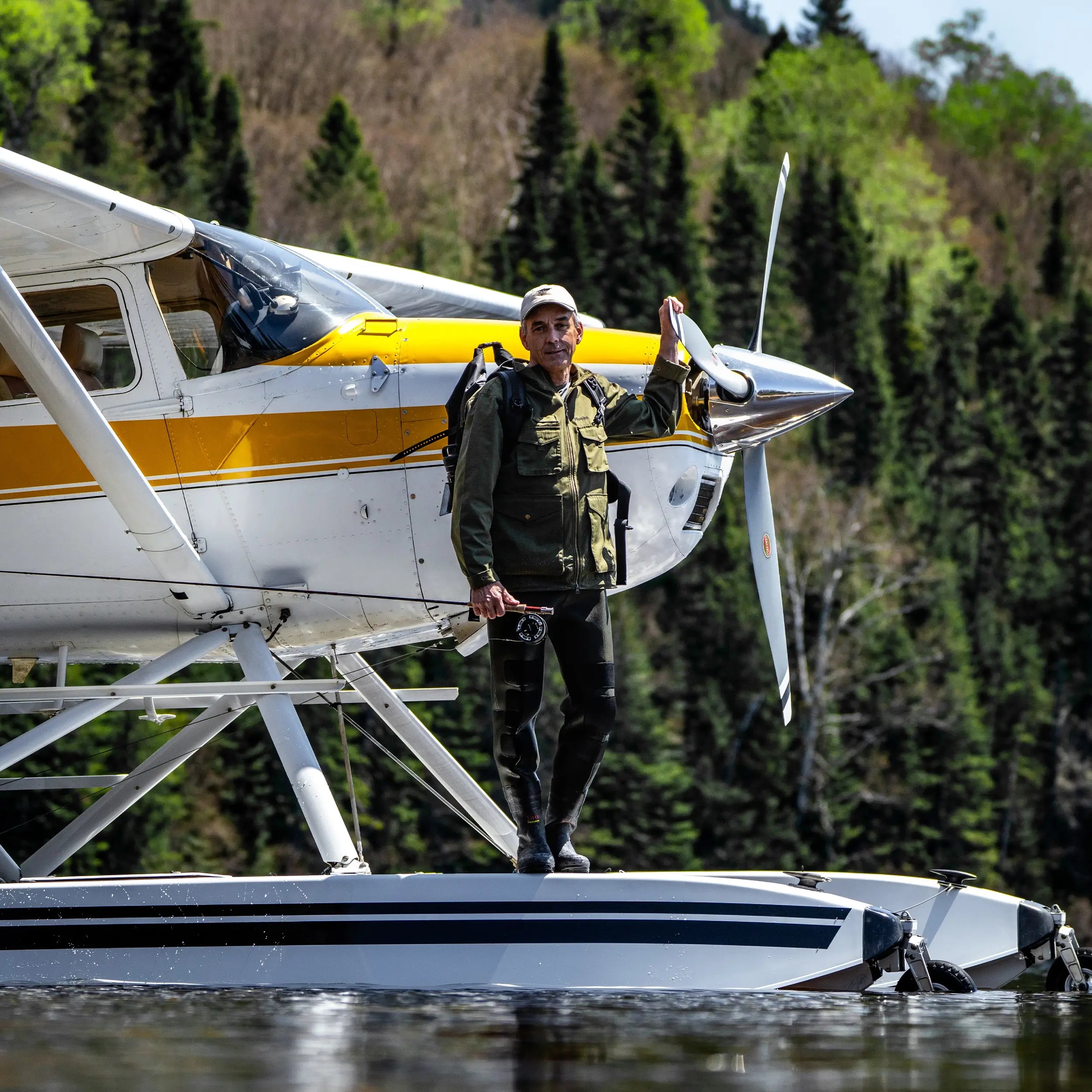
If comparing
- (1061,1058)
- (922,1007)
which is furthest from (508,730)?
(1061,1058)

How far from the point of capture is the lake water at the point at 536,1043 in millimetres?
4102

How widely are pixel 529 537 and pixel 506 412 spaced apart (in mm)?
490

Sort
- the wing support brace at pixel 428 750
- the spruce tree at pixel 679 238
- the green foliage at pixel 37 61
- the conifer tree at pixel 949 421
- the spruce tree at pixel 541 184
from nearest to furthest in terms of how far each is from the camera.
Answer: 1. the wing support brace at pixel 428 750
2. the green foliage at pixel 37 61
3. the conifer tree at pixel 949 421
4. the spruce tree at pixel 541 184
5. the spruce tree at pixel 679 238

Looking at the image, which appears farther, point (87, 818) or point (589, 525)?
point (87, 818)

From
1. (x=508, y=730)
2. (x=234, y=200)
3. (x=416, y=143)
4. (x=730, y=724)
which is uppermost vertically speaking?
(x=416, y=143)

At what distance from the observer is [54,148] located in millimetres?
61406

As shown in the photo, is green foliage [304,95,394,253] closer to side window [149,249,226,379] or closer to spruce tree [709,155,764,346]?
spruce tree [709,155,764,346]

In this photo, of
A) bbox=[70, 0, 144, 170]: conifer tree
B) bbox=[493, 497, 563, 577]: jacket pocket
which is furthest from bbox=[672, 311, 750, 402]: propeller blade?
bbox=[70, 0, 144, 170]: conifer tree

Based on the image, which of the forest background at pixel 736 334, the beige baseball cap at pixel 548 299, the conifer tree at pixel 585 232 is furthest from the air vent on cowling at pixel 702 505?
the conifer tree at pixel 585 232

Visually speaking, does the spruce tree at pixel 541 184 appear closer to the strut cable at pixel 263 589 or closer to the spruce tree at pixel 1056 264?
the spruce tree at pixel 1056 264

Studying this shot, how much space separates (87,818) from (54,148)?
56825mm

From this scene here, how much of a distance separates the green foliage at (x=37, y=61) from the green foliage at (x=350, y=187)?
10.0m

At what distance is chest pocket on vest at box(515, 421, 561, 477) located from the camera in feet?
21.5

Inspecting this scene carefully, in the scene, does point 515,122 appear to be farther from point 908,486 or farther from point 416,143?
point 908,486
